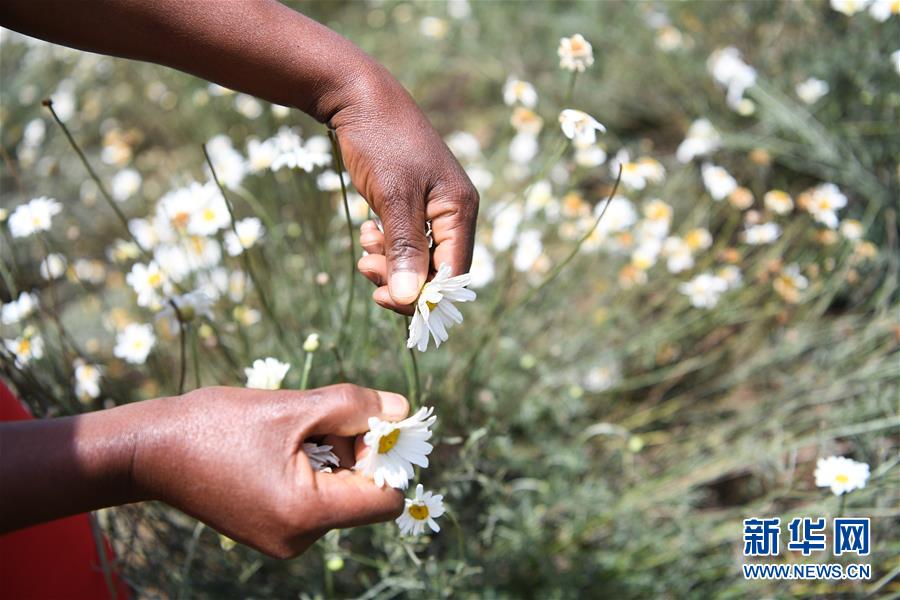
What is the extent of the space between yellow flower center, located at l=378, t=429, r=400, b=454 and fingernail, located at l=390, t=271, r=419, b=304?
14 cm

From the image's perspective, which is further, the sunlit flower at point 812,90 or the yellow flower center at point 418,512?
the sunlit flower at point 812,90

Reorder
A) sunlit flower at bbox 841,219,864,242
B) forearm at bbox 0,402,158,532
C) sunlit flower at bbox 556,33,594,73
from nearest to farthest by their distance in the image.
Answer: forearm at bbox 0,402,158,532 < sunlit flower at bbox 556,33,594,73 < sunlit flower at bbox 841,219,864,242

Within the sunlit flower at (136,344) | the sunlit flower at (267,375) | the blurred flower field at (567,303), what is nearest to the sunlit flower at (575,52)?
the blurred flower field at (567,303)

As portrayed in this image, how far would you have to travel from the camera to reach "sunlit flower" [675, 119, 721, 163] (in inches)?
71.1

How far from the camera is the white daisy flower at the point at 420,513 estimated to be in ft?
2.87

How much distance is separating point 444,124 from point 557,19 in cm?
58

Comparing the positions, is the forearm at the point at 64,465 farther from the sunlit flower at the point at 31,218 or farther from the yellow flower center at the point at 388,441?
the sunlit flower at the point at 31,218

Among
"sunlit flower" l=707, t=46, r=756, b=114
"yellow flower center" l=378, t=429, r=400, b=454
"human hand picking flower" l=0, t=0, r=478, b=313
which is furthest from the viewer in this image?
"sunlit flower" l=707, t=46, r=756, b=114

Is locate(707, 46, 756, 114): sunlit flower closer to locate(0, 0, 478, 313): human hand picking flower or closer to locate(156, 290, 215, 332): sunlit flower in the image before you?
locate(0, 0, 478, 313): human hand picking flower

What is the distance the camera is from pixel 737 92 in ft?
6.30

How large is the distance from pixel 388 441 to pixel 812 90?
1739 mm

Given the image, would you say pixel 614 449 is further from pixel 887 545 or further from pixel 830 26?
pixel 830 26

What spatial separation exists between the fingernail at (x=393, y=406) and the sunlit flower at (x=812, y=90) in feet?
5.56

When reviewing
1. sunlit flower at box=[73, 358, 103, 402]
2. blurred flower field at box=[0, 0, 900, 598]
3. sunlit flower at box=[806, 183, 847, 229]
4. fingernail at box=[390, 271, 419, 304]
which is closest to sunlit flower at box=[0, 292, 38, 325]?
blurred flower field at box=[0, 0, 900, 598]
